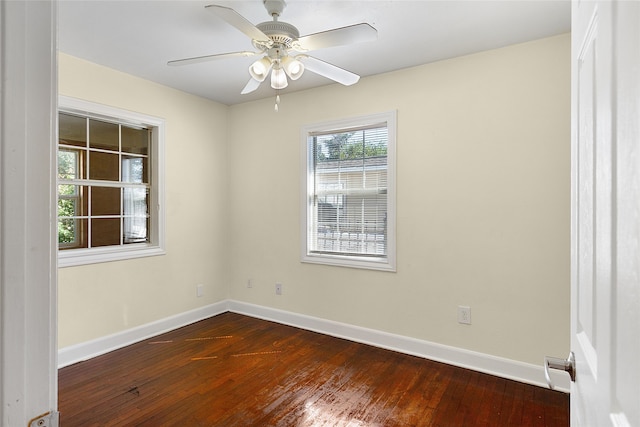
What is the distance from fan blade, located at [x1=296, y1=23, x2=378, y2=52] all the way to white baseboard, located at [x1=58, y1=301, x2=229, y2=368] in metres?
2.99

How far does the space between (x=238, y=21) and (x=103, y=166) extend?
7.23 ft

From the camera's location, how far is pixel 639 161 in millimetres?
443

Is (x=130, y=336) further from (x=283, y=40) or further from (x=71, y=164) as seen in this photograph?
(x=283, y=40)

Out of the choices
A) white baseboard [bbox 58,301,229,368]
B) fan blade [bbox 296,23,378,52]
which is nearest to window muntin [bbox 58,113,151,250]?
white baseboard [bbox 58,301,229,368]

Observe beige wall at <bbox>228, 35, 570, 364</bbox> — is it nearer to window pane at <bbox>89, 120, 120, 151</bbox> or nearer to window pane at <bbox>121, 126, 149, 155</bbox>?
window pane at <bbox>121, 126, 149, 155</bbox>

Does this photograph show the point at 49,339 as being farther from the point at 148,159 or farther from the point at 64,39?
the point at 148,159

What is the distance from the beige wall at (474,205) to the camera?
252cm

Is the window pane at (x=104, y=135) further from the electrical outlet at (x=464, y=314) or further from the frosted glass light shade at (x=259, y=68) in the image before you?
the electrical outlet at (x=464, y=314)

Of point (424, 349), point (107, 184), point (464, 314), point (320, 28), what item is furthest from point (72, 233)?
point (464, 314)

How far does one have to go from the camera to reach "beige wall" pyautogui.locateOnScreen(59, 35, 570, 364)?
256 centimetres

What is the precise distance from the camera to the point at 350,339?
339 cm

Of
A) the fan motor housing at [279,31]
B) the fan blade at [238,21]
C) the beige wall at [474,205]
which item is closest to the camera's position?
the fan blade at [238,21]

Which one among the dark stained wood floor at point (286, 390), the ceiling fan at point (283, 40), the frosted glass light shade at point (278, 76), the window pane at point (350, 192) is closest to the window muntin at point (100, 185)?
the dark stained wood floor at point (286, 390)

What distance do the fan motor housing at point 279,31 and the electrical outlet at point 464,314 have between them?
2.40 m
